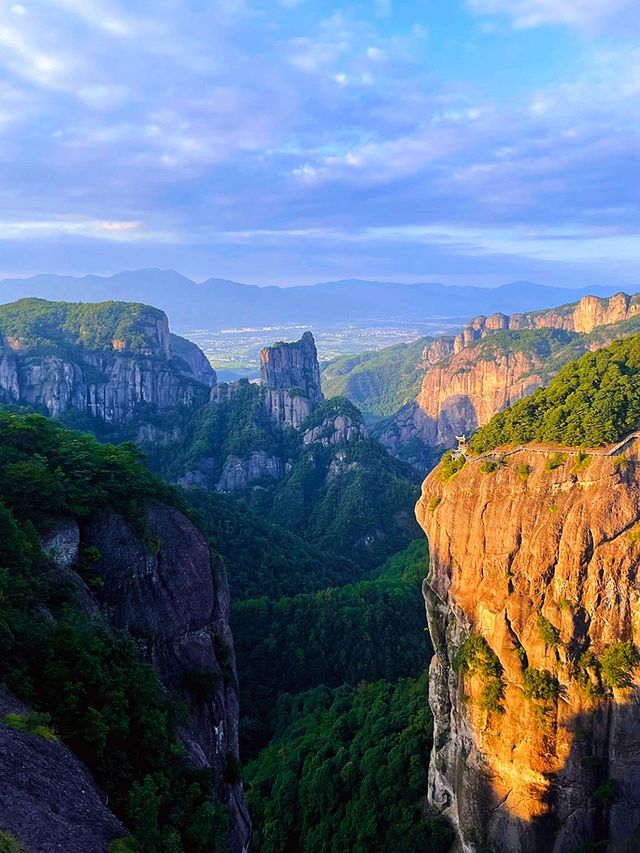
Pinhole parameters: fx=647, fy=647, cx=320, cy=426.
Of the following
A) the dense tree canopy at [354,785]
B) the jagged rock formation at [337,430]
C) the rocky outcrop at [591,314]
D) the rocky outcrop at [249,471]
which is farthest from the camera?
the rocky outcrop at [591,314]

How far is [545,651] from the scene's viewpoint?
2739cm

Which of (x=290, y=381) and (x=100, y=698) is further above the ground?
(x=290, y=381)

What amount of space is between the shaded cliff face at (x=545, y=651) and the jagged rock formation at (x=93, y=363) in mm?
110311

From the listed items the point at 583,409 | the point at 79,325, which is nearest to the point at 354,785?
the point at 583,409

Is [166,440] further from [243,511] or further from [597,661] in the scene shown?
[597,661]

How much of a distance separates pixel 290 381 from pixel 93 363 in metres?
42.8

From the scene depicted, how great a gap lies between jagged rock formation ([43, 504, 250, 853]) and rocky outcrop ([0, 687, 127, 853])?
20.7 feet

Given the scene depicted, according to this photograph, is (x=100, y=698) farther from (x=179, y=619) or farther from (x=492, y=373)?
(x=492, y=373)

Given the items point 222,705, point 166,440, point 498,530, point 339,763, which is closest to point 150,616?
point 222,705

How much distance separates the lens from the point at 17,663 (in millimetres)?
15141

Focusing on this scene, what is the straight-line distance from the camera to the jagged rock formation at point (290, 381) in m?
128

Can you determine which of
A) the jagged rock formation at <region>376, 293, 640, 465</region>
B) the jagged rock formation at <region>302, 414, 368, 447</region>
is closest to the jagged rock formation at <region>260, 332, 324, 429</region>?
the jagged rock formation at <region>302, 414, 368, 447</region>

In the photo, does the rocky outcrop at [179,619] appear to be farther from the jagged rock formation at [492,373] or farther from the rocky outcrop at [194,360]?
the rocky outcrop at [194,360]

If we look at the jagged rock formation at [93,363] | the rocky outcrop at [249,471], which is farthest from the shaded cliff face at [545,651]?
the jagged rock formation at [93,363]
